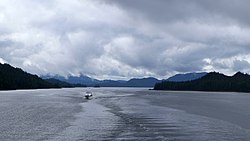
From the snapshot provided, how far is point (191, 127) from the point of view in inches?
1854

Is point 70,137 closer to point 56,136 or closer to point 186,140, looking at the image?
point 56,136

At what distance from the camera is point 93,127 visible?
46.7 meters

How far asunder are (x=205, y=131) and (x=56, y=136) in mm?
16999

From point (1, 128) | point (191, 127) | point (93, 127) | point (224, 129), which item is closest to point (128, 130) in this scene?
point (93, 127)

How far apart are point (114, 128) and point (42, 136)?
918 cm

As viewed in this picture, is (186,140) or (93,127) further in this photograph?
(93,127)

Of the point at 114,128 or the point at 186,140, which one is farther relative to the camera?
the point at 114,128

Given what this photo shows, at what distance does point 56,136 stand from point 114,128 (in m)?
8.03

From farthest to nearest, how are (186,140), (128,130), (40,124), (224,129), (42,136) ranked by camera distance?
(40,124) → (224,129) → (128,130) → (42,136) → (186,140)

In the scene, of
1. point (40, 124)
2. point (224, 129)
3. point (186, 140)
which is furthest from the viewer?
point (40, 124)

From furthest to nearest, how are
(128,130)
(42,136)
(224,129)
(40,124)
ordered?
(40,124) < (224,129) < (128,130) < (42,136)

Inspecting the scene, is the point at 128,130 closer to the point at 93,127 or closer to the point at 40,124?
the point at 93,127

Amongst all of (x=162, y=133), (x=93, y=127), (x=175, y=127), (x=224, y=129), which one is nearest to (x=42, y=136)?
(x=93, y=127)

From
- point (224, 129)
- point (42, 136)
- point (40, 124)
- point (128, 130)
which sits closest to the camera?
point (42, 136)
